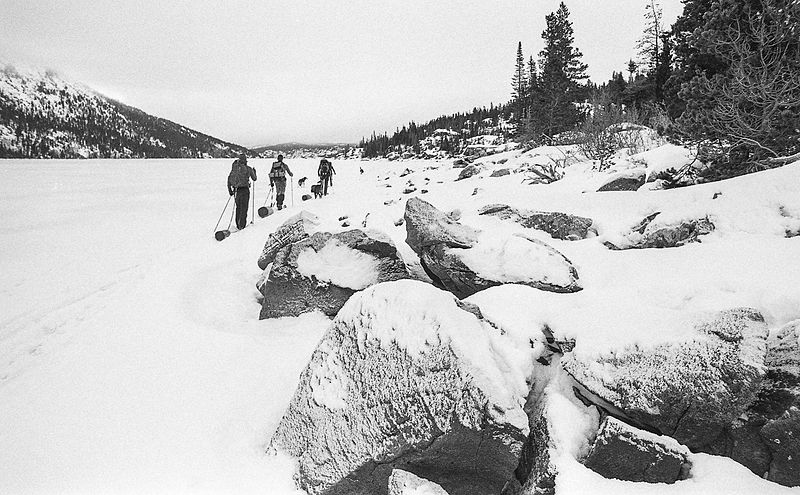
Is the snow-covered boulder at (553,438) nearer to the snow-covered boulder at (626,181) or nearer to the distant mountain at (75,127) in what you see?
the distant mountain at (75,127)

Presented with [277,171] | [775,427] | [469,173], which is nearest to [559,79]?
[469,173]

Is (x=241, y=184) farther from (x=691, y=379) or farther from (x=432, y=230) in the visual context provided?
(x=691, y=379)

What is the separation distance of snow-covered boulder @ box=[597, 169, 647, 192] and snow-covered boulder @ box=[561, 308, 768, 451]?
6.64 m

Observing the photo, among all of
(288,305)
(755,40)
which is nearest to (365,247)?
(288,305)

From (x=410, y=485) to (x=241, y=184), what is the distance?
1116 centimetres

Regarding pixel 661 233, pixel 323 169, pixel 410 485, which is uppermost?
pixel 323 169

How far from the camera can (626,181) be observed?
28.9ft

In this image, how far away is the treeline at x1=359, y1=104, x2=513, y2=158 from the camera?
265 feet

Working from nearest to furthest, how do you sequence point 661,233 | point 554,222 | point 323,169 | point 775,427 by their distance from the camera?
point 775,427 < point 661,233 < point 554,222 < point 323,169

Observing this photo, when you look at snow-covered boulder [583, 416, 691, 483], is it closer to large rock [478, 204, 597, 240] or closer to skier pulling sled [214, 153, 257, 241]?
large rock [478, 204, 597, 240]

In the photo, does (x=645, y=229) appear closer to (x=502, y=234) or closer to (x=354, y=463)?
(x=502, y=234)

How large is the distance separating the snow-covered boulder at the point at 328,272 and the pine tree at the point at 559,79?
3493 cm

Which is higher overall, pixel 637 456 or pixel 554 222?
pixel 554 222

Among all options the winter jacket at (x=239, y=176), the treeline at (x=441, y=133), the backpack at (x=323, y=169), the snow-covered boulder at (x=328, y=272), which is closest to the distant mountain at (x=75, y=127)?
the snow-covered boulder at (x=328, y=272)
